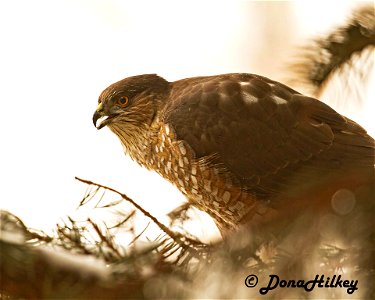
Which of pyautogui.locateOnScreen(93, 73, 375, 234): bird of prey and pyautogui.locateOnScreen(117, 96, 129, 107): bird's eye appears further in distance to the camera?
pyautogui.locateOnScreen(117, 96, 129, 107): bird's eye

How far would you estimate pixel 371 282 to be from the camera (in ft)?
7.04

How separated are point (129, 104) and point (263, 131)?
4.75ft

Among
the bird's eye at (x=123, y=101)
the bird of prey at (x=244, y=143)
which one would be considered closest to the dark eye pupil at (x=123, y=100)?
the bird's eye at (x=123, y=101)

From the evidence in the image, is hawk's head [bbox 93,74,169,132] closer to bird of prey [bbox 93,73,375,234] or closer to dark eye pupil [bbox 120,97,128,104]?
dark eye pupil [bbox 120,97,128,104]

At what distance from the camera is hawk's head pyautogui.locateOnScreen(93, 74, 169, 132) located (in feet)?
17.0

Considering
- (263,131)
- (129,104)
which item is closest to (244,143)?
(263,131)

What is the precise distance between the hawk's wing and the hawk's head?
1.85 feet

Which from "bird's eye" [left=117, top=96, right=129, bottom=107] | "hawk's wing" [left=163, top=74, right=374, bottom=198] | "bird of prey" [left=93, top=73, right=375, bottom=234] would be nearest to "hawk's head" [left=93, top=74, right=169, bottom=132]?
"bird's eye" [left=117, top=96, right=129, bottom=107]

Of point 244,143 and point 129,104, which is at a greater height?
point 129,104

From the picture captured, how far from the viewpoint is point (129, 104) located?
527 centimetres

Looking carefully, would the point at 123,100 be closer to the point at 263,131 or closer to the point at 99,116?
the point at 99,116

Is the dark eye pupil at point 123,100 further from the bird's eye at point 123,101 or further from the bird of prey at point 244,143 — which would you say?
the bird of prey at point 244,143

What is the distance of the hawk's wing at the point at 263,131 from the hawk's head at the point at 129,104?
0.56m

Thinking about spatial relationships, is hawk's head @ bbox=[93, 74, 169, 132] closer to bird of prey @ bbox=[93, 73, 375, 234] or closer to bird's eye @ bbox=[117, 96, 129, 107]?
bird's eye @ bbox=[117, 96, 129, 107]
